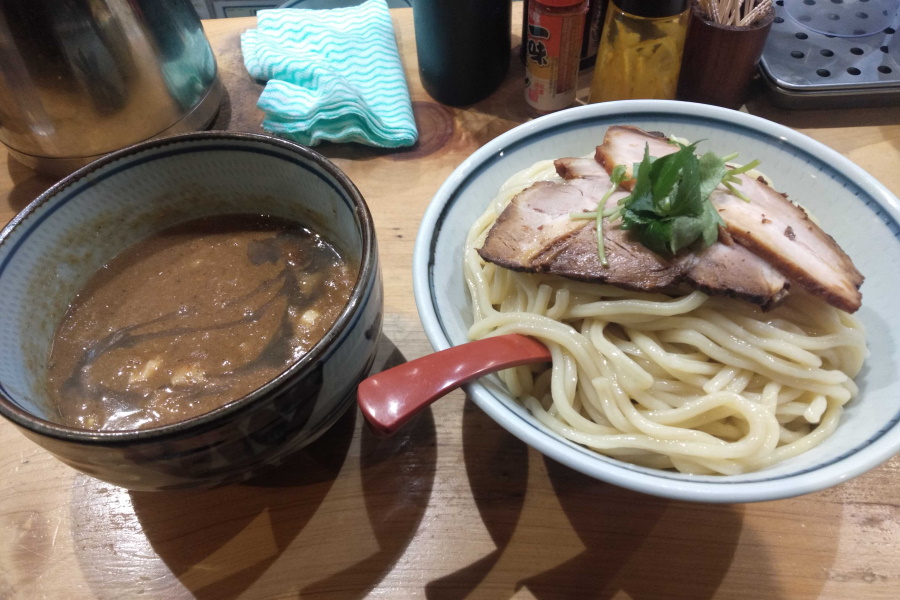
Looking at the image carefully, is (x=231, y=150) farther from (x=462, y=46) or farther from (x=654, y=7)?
(x=654, y=7)

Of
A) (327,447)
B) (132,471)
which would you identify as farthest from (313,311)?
(132,471)

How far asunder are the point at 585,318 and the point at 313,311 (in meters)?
0.55

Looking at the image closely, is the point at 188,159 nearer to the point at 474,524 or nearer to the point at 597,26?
the point at 474,524

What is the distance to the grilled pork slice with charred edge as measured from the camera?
3.60ft

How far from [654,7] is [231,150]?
127 centimetres

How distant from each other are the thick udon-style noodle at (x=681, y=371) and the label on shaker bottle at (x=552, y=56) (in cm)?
100

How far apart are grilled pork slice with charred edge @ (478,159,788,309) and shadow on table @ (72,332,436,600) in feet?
1.50

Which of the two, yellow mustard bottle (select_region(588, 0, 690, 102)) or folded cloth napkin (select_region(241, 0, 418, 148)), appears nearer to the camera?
yellow mustard bottle (select_region(588, 0, 690, 102))

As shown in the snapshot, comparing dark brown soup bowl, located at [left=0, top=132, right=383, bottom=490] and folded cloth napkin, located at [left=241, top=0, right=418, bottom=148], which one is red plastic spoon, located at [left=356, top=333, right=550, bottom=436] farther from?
folded cloth napkin, located at [left=241, top=0, right=418, bottom=148]

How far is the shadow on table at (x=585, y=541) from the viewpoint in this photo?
1.08m

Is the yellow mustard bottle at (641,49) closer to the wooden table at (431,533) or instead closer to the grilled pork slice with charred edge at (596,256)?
the grilled pork slice with charred edge at (596,256)

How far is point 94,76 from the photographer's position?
1642 mm

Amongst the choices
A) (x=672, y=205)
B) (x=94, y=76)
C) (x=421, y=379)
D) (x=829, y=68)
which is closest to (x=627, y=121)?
(x=672, y=205)

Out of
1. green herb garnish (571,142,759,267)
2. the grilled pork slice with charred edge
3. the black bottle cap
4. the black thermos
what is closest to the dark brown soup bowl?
the grilled pork slice with charred edge
